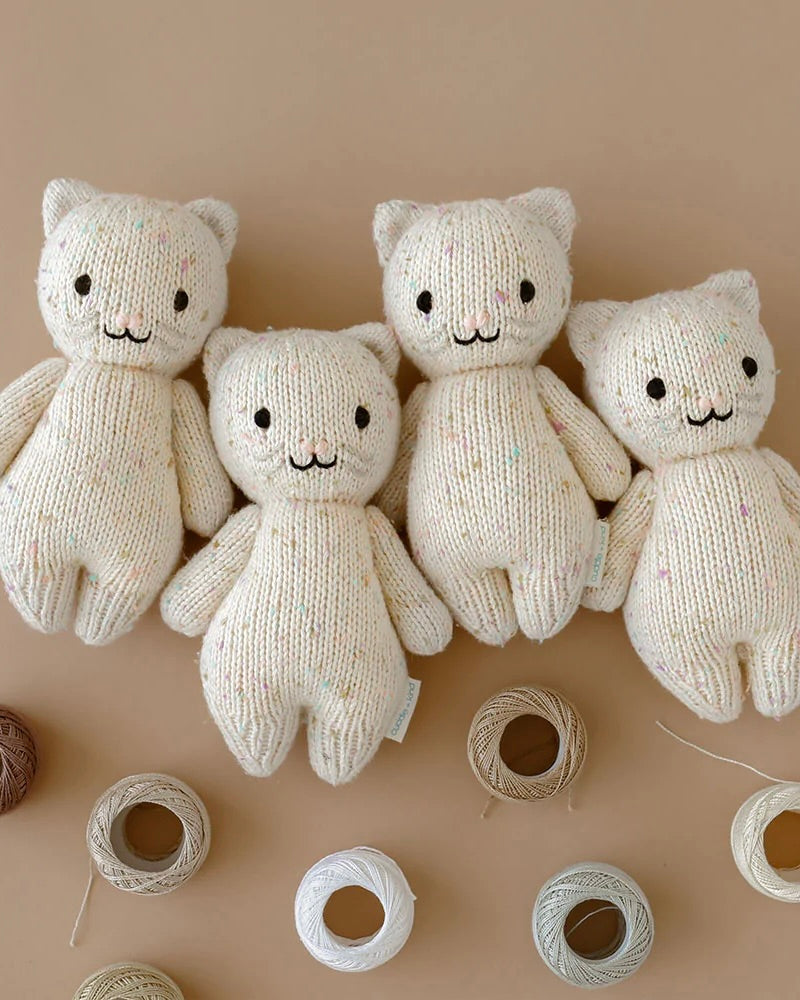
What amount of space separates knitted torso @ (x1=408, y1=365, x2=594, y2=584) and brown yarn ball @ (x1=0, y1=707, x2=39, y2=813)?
1.73 feet

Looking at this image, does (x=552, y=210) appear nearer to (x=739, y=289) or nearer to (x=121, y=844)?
(x=739, y=289)

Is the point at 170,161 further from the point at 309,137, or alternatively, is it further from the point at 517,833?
the point at 517,833

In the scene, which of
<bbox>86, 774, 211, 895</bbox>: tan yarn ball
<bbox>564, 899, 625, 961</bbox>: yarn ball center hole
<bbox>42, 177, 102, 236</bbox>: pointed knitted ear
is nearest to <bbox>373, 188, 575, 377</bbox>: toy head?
<bbox>42, 177, 102, 236</bbox>: pointed knitted ear

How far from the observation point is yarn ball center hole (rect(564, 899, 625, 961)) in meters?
1.18

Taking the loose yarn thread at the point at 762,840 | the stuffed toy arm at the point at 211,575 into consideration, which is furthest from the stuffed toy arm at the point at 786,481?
the stuffed toy arm at the point at 211,575

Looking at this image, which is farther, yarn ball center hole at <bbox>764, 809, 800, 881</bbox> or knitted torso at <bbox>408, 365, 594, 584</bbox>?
yarn ball center hole at <bbox>764, 809, 800, 881</bbox>

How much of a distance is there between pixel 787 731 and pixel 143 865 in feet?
2.72

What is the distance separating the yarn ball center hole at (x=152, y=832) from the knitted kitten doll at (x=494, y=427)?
0.46m

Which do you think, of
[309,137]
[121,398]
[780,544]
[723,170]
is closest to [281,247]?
[309,137]

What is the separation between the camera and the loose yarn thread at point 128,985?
1.08 meters

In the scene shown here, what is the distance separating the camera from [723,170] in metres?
1.26

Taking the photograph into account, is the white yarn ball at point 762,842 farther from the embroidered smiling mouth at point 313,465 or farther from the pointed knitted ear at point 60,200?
the pointed knitted ear at point 60,200

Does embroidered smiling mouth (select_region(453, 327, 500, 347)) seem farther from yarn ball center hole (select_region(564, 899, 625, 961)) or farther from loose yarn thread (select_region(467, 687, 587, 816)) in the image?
yarn ball center hole (select_region(564, 899, 625, 961))

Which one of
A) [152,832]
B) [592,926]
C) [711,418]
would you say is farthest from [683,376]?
[152,832]
